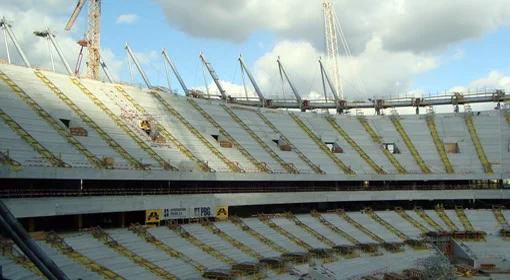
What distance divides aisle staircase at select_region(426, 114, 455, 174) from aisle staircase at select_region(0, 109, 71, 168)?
1714 inches

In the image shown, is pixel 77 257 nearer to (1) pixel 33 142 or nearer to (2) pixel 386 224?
(1) pixel 33 142

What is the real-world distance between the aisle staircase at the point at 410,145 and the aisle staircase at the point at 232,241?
28794 mm

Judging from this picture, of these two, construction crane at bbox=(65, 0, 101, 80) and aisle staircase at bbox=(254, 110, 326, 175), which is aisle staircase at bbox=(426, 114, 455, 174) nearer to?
aisle staircase at bbox=(254, 110, 326, 175)

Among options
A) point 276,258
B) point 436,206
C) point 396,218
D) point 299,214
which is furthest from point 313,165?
point 276,258

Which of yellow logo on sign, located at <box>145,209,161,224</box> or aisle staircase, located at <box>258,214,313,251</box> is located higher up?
yellow logo on sign, located at <box>145,209,161,224</box>

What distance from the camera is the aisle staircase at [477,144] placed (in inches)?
2441

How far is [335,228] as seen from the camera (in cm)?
5031

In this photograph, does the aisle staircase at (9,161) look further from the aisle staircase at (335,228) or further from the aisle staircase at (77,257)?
the aisle staircase at (335,228)

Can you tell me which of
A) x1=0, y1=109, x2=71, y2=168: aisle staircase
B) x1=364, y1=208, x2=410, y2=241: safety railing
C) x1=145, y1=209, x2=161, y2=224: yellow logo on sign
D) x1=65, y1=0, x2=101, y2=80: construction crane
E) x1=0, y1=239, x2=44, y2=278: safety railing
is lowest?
x1=364, y1=208, x2=410, y2=241: safety railing

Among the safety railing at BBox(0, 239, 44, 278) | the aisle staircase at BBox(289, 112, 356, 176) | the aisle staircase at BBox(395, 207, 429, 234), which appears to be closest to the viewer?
the safety railing at BBox(0, 239, 44, 278)

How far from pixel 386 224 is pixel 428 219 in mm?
5847

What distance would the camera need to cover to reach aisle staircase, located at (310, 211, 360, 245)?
47981mm

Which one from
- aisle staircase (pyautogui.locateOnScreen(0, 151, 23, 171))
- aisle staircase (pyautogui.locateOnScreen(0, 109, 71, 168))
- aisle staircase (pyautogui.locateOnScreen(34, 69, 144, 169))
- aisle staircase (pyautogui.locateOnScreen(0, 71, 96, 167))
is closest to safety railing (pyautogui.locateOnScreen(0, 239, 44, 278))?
aisle staircase (pyautogui.locateOnScreen(0, 151, 23, 171))

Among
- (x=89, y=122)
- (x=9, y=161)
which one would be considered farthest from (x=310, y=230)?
(x=9, y=161)
